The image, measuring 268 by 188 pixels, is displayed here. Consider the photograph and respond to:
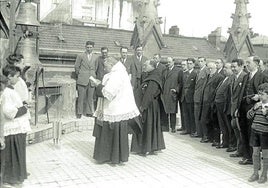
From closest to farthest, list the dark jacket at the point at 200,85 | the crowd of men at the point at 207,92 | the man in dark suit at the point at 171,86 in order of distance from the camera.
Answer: the crowd of men at the point at 207,92 < the dark jacket at the point at 200,85 < the man in dark suit at the point at 171,86

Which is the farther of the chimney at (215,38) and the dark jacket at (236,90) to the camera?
the chimney at (215,38)

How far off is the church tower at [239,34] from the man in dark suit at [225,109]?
19009 mm

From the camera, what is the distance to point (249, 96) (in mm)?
7531

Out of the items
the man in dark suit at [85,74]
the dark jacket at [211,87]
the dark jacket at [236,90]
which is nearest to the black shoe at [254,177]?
the dark jacket at [236,90]

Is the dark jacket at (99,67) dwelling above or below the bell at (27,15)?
below

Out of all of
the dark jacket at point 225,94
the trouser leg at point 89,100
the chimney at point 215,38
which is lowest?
the trouser leg at point 89,100

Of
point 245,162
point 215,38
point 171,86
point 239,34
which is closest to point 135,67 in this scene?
point 171,86

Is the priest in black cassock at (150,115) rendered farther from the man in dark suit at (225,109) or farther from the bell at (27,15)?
the bell at (27,15)

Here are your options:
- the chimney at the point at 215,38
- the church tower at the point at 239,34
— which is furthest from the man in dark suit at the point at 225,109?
the chimney at the point at 215,38

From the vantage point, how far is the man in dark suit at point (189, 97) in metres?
10.8

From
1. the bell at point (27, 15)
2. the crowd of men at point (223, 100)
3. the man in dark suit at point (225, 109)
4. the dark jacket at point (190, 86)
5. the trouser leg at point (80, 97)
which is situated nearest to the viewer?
the crowd of men at point (223, 100)

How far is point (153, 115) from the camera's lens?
337 inches

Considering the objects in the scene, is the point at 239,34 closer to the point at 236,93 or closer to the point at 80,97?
the point at 80,97

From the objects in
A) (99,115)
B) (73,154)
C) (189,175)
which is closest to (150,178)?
(189,175)
